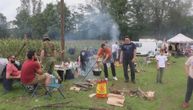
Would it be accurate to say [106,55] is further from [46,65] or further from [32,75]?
[32,75]

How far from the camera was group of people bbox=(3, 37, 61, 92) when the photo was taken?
10.4m

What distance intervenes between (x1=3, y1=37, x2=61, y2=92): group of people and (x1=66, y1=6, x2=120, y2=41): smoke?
3432 centimetres

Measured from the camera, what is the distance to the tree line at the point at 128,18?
56.2 meters

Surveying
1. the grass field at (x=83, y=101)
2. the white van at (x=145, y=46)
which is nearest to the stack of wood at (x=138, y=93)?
the grass field at (x=83, y=101)

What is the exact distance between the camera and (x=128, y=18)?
60.9m

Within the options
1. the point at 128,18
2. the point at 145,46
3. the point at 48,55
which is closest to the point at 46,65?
the point at 48,55

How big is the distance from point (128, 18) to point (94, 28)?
1346 cm

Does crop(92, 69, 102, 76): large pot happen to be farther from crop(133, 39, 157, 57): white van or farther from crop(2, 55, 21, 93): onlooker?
crop(133, 39, 157, 57): white van

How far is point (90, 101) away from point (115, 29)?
142ft

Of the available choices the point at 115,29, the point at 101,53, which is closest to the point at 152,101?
the point at 101,53

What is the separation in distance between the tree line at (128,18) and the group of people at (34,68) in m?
38.5

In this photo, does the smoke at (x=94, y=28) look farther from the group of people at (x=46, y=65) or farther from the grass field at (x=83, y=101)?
the grass field at (x=83, y=101)

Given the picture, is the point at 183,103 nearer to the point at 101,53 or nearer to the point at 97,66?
the point at 101,53

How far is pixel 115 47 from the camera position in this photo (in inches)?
997
